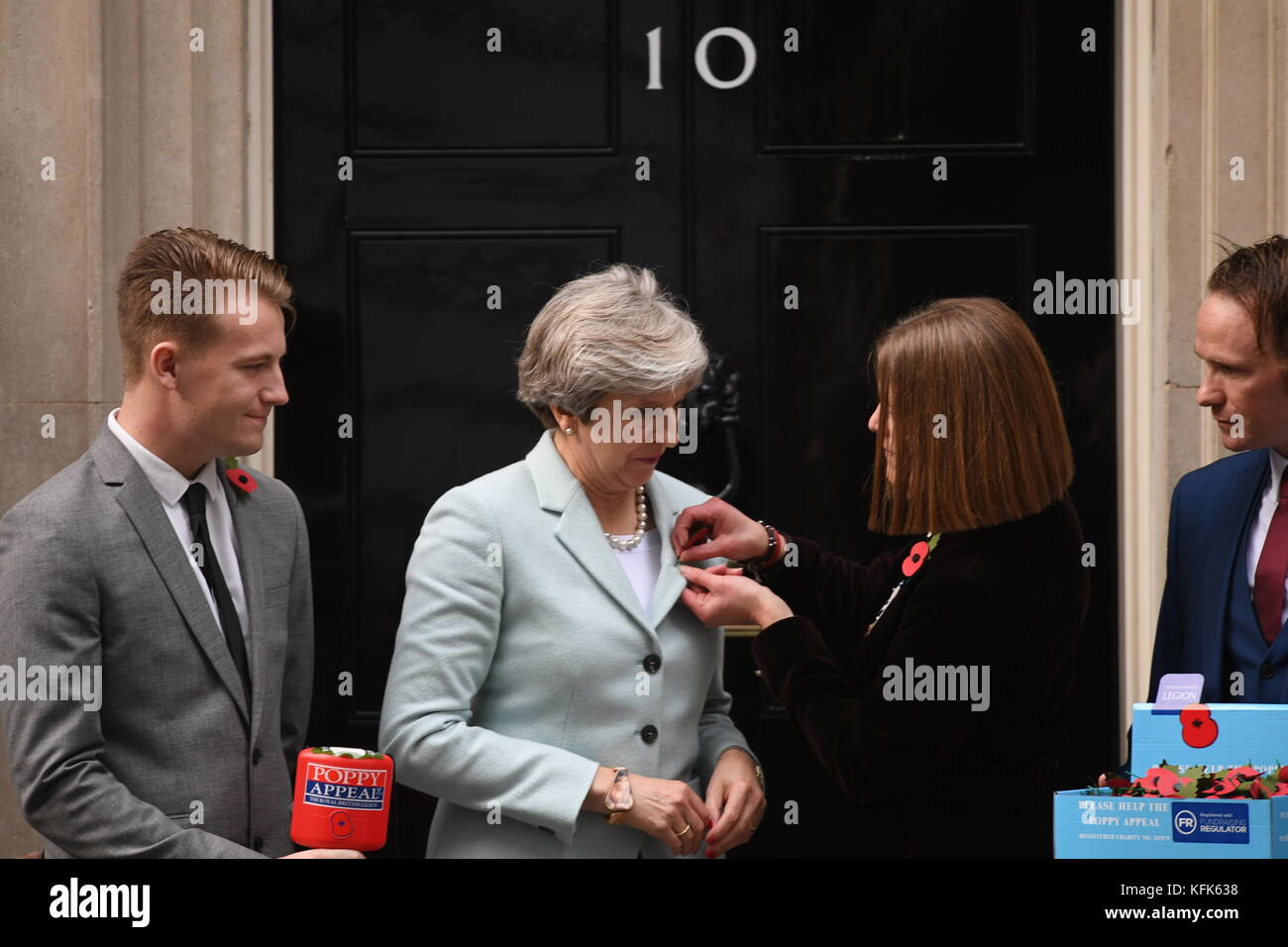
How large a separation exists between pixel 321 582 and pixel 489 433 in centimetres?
65

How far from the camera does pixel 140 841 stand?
242 centimetres

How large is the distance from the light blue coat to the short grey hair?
20 cm

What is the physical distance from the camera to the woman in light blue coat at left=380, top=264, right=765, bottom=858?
2.68 metres

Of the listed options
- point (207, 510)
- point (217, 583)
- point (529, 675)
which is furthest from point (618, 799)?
point (207, 510)

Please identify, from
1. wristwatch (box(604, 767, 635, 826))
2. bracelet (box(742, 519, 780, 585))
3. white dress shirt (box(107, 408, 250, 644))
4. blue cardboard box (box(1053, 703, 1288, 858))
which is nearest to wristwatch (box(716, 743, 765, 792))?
wristwatch (box(604, 767, 635, 826))

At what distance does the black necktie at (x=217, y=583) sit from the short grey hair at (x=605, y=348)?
2.14 feet

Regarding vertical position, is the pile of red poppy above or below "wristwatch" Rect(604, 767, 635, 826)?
above

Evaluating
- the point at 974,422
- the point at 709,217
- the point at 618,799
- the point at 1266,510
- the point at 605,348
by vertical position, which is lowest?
the point at 618,799

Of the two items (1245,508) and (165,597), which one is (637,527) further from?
(1245,508)

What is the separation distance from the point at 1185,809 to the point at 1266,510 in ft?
3.15

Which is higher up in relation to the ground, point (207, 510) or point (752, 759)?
point (207, 510)

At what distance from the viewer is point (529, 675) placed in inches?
108

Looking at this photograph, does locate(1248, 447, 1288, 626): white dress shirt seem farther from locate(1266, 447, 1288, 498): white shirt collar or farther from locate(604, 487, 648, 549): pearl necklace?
locate(604, 487, 648, 549): pearl necklace
